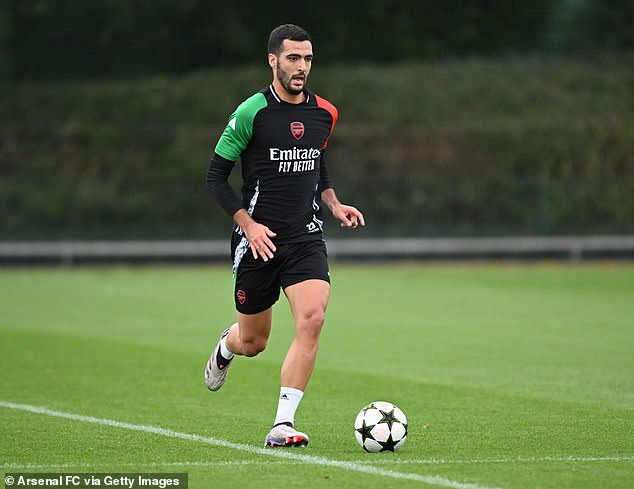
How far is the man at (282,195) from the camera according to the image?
8.12 m

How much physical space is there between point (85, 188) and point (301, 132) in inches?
1028

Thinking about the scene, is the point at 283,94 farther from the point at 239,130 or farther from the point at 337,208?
the point at 337,208

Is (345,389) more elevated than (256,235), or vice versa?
(256,235)

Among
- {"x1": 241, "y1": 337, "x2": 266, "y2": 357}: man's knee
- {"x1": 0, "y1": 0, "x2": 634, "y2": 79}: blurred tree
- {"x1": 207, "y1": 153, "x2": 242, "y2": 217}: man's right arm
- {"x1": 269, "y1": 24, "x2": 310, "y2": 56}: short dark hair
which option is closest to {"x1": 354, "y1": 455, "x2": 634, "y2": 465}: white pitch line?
{"x1": 241, "y1": 337, "x2": 266, "y2": 357}: man's knee

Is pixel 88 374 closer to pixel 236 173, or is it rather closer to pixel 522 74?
pixel 236 173

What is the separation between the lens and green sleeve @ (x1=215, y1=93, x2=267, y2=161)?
27.3ft

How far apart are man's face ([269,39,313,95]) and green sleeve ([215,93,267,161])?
0.71 feet

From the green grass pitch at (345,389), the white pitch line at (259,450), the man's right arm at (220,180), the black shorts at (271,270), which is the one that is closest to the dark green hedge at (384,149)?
the green grass pitch at (345,389)

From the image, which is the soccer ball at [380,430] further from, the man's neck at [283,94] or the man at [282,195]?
the man's neck at [283,94]

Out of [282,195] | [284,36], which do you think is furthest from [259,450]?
[284,36]

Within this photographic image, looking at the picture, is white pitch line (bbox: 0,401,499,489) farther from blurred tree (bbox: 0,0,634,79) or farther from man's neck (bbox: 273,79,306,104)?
blurred tree (bbox: 0,0,634,79)

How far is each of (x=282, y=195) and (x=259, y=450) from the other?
1685 mm

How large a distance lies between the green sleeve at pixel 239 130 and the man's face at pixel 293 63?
0.71ft

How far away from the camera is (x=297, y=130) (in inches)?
332
